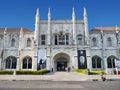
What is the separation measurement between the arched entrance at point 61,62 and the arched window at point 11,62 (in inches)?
444

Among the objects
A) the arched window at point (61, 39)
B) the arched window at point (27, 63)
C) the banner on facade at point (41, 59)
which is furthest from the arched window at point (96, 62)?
the arched window at point (27, 63)

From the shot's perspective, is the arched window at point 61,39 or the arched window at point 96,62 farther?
the arched window at point 61,39

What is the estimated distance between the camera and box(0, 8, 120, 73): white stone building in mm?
38625

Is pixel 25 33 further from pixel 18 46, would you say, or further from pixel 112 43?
pixel 112 43

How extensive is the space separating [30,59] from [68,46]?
1116 cm

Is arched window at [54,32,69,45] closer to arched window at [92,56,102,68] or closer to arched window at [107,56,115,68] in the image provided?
arched window at [92,56,102,68]

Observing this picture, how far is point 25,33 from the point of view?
42.2 meters

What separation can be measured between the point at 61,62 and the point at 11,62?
545 inches

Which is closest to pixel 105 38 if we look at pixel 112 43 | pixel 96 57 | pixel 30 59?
pixel 112 43

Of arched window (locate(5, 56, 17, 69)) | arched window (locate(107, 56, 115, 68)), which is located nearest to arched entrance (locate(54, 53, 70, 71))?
arched window (locate(107, 56, 115, 68))

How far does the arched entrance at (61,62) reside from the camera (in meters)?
40.5

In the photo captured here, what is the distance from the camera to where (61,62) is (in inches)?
1620

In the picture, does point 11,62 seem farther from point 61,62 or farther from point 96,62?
point 96,62

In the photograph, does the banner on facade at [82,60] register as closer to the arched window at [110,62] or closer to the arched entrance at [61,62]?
the arched entrance at [61,62]
